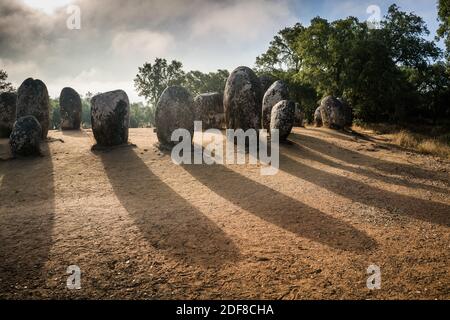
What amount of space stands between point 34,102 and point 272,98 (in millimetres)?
12233

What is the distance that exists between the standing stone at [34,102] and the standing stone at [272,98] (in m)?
11.4

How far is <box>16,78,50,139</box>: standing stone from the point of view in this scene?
49.6 ft

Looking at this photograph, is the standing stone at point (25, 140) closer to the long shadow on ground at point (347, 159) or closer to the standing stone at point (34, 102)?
the standing stone at point (34, 102)

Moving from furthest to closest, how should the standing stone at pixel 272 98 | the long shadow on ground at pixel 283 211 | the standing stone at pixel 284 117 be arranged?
the standing stone at pixel 272 98 < the standing stone at pixel 284 117 < the long shadow on ground at pixel 283 211

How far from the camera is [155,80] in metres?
47.3

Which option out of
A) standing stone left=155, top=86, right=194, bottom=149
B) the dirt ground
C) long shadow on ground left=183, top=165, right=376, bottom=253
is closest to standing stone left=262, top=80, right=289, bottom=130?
standing stone left=155, top=86, right=194, bottom=149

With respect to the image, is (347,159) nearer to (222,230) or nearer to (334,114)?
(222,230)

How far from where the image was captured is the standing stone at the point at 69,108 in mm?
19344

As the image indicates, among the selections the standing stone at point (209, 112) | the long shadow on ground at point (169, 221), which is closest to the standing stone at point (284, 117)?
the standing stone at point (209, 112)

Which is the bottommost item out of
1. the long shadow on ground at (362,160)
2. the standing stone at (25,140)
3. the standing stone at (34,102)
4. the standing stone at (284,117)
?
the long shadow on ground at (362,160)
